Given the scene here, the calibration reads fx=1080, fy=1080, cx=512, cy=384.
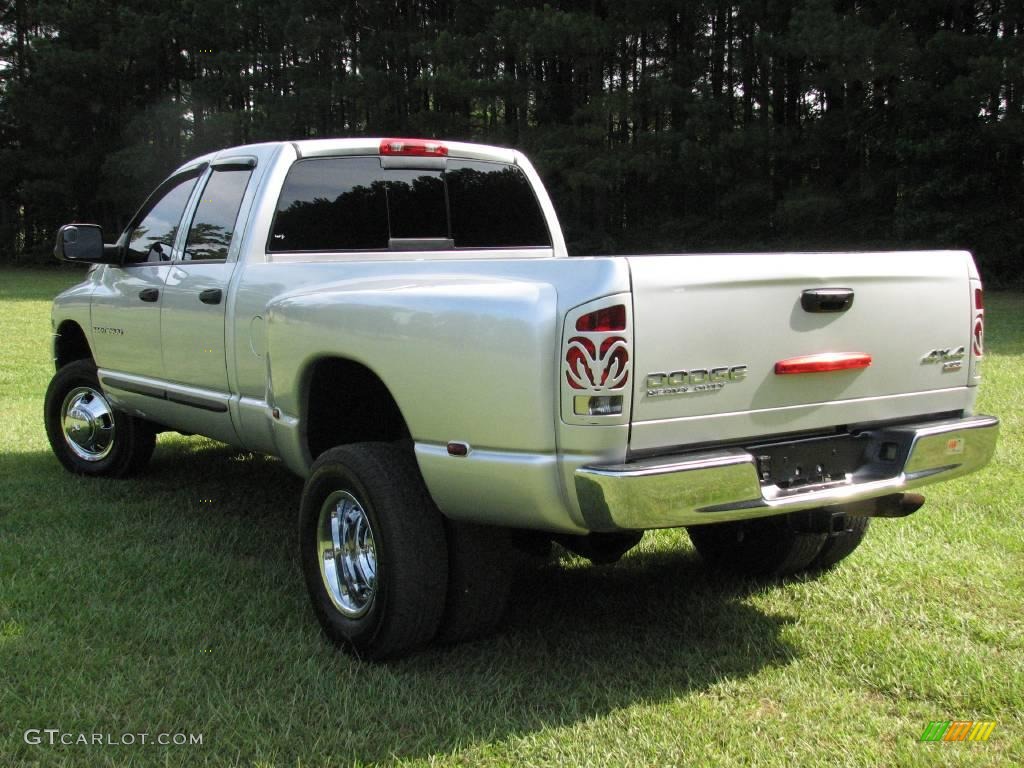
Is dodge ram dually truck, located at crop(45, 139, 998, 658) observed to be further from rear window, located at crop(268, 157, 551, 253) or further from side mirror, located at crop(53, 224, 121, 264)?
side mirror, located at crop(53, 224, 121, 264)

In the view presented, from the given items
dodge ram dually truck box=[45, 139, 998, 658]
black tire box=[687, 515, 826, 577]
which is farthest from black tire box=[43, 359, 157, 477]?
black tire box=[687, 515, 826, 577]

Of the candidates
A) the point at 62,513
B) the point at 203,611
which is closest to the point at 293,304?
the point at 203,611

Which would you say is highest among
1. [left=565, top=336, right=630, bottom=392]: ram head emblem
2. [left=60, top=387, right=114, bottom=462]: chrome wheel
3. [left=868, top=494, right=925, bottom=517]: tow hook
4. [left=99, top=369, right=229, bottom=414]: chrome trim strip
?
[left=565, top=336, right=630, bottom=392]: ram head emblem

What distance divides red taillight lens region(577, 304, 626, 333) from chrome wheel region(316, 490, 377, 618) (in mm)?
1224

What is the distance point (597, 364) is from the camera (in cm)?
314

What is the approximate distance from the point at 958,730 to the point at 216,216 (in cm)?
396

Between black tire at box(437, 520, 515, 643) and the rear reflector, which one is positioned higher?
the rear reflector

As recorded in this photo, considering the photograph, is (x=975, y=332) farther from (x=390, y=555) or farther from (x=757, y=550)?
(x=390, y=555)

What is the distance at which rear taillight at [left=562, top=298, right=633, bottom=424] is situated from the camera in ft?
10.3

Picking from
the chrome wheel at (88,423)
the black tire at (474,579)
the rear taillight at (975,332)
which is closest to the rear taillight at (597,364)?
the black tire at (474,579)

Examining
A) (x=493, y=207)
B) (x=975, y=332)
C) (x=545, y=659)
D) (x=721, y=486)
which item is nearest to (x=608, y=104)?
(x=493, y=207)

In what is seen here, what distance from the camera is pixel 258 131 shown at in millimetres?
36781

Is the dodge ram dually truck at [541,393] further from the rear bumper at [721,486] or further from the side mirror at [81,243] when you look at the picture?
the side mirror at [81,243]

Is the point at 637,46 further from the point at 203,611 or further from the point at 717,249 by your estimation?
the point at 203,611
